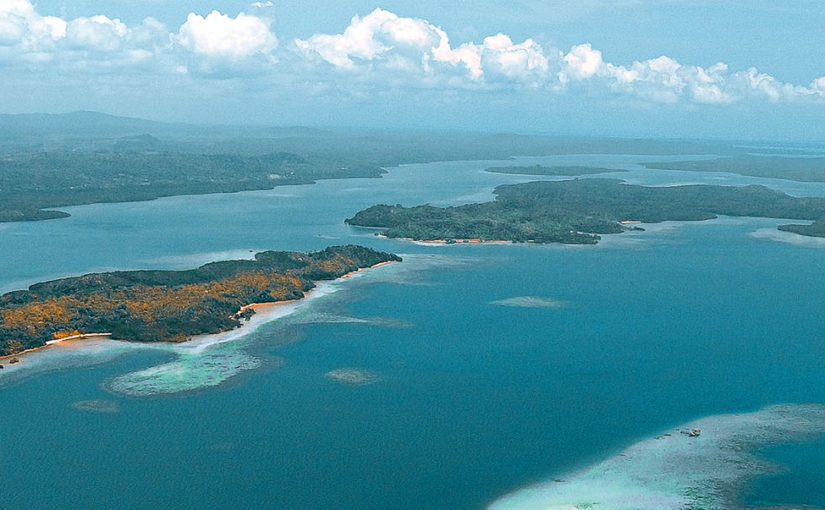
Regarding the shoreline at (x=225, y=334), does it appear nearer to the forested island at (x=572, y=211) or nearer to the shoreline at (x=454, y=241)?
the shoreline at (x=454, y=241)

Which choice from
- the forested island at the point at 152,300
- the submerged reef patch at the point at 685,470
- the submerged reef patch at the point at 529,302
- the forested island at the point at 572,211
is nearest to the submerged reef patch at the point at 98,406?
the forested island at the point at 152,300

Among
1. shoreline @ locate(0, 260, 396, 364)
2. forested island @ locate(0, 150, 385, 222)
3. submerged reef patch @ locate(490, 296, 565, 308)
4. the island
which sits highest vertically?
forested island @ locate(0, 150, 385, 222)

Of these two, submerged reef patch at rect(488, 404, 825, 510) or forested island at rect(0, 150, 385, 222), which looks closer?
submerged reef patch at rect(488, 404, 825, 510)

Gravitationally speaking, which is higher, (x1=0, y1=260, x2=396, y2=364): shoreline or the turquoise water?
(x1=0, y1=260, x2=396, y2=364): shoreline

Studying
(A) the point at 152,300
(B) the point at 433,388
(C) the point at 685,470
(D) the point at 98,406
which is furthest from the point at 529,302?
(D) the point at 98,406

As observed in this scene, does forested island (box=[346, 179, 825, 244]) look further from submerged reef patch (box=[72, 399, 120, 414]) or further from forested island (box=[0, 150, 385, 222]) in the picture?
submerged reef patch (box=[72, 399, 120, 414])

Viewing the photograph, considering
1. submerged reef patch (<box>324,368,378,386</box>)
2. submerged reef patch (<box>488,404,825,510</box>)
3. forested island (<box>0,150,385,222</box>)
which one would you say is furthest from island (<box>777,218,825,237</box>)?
forested island (<box>0,150,385,222</box>)

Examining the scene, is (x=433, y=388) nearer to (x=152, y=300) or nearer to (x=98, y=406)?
(x=98, y=406)
